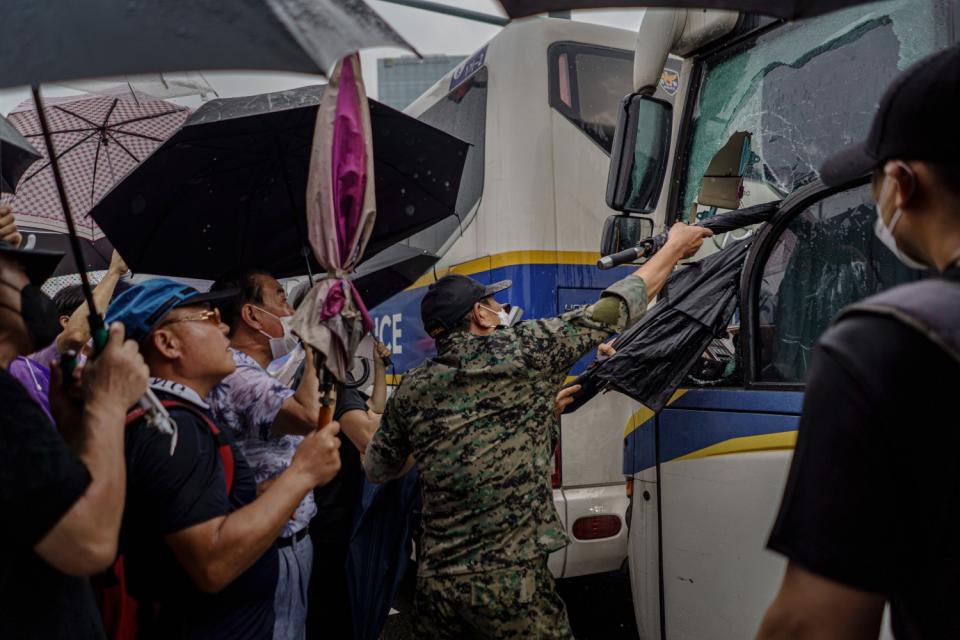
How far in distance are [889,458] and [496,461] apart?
1.55 m

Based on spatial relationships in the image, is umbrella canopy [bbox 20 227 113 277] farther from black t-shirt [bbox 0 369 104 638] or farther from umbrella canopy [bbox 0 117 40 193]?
black t-shirt [bbox 0 369 104 638]

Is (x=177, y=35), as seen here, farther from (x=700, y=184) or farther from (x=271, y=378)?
(x=700, y=184)

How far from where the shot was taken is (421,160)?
11.6ft

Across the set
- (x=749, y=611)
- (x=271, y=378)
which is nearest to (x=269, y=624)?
(x=271, y=378)

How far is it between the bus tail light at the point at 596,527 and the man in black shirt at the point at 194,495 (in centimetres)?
225

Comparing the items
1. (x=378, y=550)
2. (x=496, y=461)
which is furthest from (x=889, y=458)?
(x=378, y=550)

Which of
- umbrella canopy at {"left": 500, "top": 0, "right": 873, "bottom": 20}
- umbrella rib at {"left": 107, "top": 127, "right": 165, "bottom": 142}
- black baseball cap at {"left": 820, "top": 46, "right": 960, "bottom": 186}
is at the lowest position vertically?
black baseball cap at {"left": 820, "top": 46, "right": 960, "bottom": 186}

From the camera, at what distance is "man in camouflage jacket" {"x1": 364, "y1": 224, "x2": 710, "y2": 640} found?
90.0 inches

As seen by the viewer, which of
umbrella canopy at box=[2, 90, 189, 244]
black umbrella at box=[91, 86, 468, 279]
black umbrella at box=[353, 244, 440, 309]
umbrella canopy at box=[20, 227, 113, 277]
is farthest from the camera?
black umbrella at box=[353, 244, 440, 309]

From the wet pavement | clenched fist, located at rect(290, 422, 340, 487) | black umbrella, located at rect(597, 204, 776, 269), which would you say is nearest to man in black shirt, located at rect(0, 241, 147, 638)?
clenched fist, located at rect(290, 422, 340, 487)

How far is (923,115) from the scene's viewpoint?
39.4 inches

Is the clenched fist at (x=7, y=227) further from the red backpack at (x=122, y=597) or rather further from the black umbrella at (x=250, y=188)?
the red backpack at (x=122, y=597)

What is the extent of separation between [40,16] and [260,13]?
0.41 m

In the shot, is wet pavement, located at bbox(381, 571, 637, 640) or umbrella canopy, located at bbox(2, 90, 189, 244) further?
wet pavement, located at bbox(381, 571, 637, 640)
